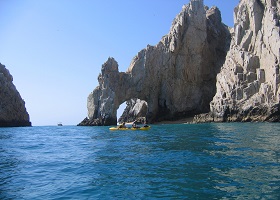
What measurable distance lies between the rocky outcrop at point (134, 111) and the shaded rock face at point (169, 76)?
16506 millimetres

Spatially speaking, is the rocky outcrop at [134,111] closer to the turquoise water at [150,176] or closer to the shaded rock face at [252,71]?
the shaded rock face at [252,71]

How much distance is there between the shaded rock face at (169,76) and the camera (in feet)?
260

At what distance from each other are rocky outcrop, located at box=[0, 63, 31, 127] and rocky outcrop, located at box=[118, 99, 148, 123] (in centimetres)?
3559

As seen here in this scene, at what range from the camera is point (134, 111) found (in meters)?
101

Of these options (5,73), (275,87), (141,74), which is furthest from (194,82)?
(5,73)

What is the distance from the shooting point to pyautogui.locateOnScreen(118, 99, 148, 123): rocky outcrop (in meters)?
96.8

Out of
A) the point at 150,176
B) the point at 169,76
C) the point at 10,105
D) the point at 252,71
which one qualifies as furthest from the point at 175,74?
the point at 150,176

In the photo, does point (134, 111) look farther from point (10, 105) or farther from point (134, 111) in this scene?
point (10, 105)

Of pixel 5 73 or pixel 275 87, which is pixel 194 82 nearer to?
pixel 275 87

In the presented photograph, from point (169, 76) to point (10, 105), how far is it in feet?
177

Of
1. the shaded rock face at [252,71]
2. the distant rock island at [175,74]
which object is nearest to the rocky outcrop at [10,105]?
the distant rock island at [175,74]

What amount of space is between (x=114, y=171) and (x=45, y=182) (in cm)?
309

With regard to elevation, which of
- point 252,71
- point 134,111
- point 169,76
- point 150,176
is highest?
point 169,76

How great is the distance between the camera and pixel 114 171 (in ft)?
41.6
